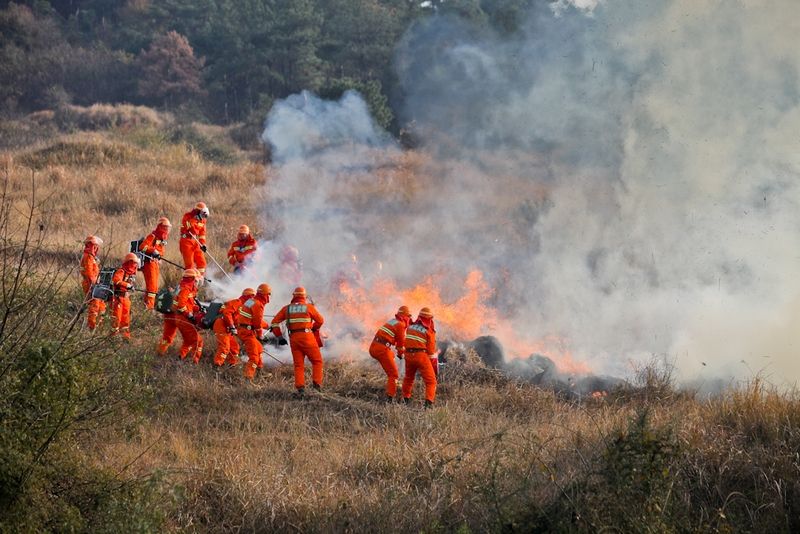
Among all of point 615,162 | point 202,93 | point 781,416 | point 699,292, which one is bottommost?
point 781,416

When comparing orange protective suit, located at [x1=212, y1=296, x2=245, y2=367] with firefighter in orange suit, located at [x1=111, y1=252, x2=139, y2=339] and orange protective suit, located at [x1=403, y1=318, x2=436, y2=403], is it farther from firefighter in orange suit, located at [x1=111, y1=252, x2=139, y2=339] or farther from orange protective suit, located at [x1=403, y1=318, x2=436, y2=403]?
orange protective suit, located at [x1=403, y1=318, x2=436, y2=403]

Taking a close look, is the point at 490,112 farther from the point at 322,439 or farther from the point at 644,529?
the point at 644,529

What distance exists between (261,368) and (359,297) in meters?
3.02

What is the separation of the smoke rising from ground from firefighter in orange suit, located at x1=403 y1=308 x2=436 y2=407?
390cm

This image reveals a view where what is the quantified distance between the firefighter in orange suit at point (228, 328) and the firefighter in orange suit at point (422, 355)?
2688mm

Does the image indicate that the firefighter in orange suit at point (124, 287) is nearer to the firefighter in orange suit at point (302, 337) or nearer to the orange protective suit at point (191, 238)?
the orange protective suit at point (191, 238)

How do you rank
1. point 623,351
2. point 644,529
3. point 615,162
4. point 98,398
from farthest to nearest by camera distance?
point 615,162 → point 623,351 → point 98,398 → point 644,529

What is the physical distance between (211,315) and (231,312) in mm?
371

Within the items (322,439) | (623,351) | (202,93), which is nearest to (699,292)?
(623,351)

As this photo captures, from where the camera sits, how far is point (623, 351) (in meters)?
14.9

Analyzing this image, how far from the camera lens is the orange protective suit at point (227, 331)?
1288cm

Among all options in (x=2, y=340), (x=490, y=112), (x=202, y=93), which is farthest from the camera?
(x=202, y=93)

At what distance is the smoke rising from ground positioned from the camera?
48.8ft

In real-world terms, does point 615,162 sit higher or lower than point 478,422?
higher
